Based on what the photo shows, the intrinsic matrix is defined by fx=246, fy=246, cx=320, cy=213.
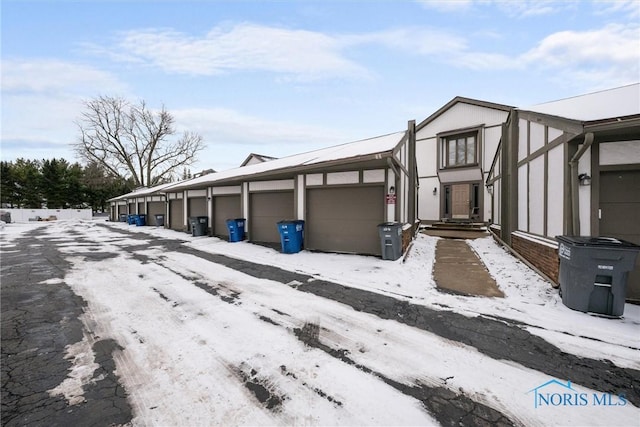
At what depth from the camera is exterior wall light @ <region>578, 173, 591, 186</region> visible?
14.8ft

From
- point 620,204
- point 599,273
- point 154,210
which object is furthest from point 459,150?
point 154,210

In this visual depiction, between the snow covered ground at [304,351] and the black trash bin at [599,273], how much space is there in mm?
251

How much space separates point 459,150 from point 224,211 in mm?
14490

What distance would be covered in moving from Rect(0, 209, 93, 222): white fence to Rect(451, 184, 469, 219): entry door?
47380mm

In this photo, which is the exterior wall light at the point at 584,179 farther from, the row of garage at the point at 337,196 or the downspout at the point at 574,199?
the row of garage at the point at 337,196

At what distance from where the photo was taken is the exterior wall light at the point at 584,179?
452cm

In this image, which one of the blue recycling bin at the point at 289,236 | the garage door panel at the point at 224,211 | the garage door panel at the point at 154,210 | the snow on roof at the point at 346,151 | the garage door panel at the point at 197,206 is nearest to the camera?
the snow on roof at the point at 346,151

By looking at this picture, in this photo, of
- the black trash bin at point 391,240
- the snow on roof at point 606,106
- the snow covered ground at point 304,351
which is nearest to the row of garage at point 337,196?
the black trash bin at point 391,240

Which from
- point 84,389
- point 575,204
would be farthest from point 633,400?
point 84,389

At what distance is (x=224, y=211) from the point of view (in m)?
13.6

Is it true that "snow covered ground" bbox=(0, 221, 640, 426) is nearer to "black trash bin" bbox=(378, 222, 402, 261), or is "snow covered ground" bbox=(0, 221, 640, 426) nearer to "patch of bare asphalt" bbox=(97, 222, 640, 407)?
"patch of bare asphalt" bbox=(97, 222, 640, 407)

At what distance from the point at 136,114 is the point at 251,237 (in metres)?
35.5

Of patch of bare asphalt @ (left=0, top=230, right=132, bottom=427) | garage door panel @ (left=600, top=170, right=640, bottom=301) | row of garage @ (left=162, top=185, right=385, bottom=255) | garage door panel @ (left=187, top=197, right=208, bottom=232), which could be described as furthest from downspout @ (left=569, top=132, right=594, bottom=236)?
garage door panel @ (left=187, top=197, right=208, bottom=232)

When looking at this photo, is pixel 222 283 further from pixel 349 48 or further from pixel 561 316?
pixel 349 48
